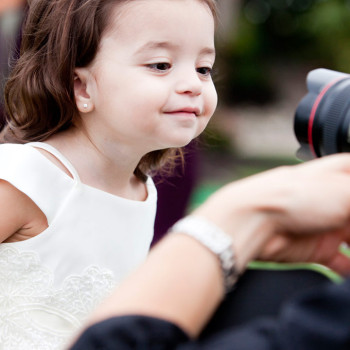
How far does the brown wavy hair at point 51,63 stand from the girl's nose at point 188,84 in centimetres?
21

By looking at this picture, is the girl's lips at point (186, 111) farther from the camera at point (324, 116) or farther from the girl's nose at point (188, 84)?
the camera at point (324, 116)

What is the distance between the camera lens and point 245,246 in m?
0.65

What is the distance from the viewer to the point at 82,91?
1395mm

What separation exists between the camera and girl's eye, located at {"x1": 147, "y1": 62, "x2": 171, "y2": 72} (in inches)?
14.2

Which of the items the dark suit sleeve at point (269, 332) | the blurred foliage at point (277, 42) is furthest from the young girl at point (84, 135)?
the blurred foliage at point (277, 42)

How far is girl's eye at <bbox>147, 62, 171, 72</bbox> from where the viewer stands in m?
1.27

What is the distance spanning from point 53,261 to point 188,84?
486mm

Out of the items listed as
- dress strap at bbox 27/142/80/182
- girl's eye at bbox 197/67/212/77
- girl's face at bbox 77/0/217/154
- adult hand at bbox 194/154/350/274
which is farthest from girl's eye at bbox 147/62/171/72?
adult hand at bbox 194/154/350/274

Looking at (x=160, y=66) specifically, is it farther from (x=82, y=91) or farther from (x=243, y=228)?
(x=243, y=228)

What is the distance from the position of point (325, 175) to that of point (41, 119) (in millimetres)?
988

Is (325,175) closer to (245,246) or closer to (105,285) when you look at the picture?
(245,246)

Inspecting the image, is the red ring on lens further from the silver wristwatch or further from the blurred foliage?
the blurred foliage

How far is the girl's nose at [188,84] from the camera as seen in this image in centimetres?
127

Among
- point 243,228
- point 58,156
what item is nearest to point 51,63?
point 58,156
